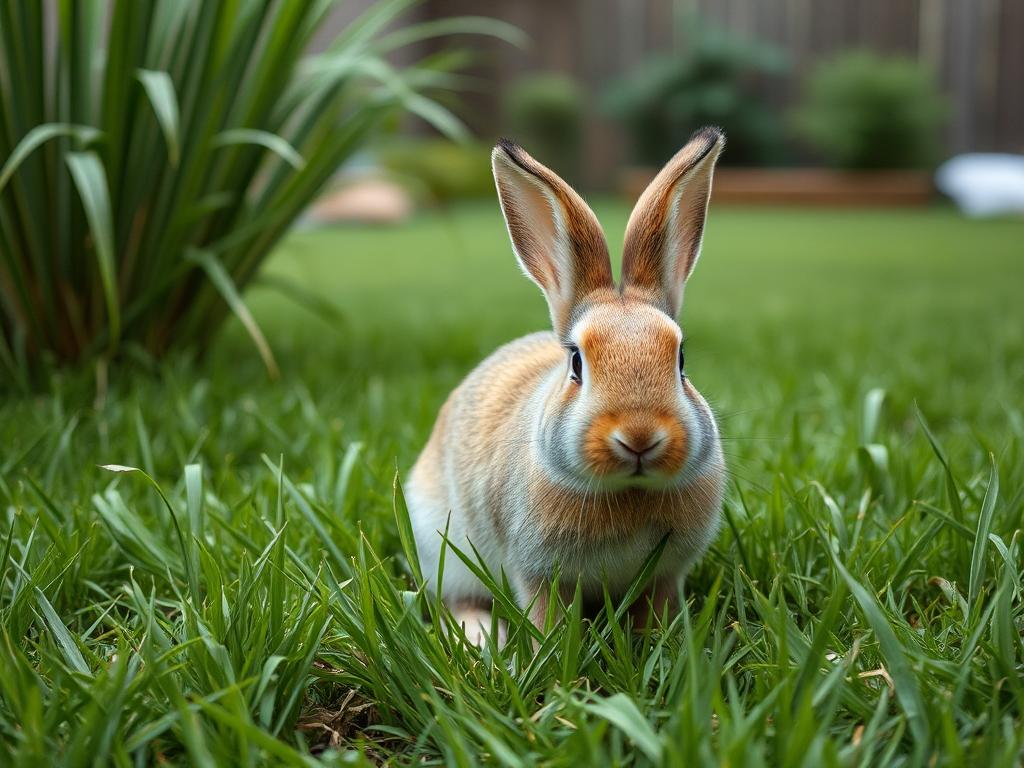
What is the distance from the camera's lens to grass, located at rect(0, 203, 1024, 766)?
1.14m

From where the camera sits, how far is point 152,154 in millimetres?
2684

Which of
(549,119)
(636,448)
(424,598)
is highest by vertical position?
(636,448)

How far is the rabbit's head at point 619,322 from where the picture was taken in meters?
Answer: 1.28

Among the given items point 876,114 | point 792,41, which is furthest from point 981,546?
point 792,41

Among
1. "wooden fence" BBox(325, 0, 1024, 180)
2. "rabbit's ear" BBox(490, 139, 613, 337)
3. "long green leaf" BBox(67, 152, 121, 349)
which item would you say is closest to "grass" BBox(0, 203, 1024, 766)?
"long green leaf" BBox(67, 152, 121, 349)

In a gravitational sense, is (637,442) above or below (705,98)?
above

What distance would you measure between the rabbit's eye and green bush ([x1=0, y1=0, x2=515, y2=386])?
1.20 m

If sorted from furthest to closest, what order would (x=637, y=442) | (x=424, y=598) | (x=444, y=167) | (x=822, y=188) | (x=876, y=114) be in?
1. (x=444, y=167)
2. (x=822, y=188)
3. (x=876, y=114)
4. (x=424, y=598)
5. (x=637, y=442)

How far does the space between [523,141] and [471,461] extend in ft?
32.1

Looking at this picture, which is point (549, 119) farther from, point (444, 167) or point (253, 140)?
point (253, 140)

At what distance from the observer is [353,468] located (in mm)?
1941

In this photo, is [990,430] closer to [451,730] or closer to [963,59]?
[451,730]

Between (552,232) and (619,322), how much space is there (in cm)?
23

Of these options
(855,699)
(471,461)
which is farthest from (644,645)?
(471,461)
